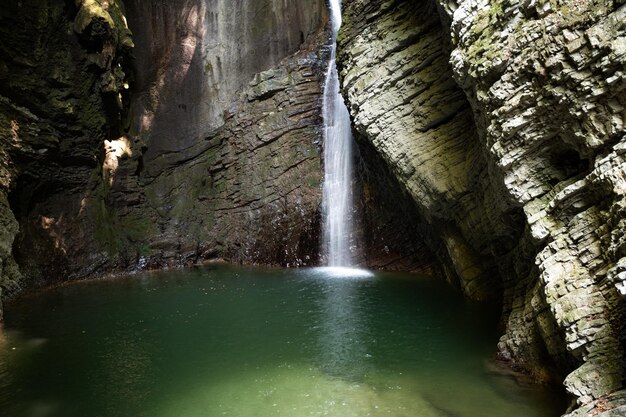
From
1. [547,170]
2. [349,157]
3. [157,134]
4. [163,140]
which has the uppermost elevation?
[157,134]

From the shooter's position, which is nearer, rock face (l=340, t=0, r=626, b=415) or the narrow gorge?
rock face (l=340, t=0, r=626, b=415)

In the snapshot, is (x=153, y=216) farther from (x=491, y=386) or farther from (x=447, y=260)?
(x=491, y=386)

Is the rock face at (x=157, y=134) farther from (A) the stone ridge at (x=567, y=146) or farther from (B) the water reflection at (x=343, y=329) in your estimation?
(A) the stone ridge at (x=567, y=146)

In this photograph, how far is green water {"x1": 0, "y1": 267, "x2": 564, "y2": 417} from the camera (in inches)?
314

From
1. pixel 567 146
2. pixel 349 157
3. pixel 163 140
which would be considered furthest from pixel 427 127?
pixel 163 140

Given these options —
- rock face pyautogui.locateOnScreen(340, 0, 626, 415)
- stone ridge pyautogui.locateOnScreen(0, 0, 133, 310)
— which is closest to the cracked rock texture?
stone ridge pyautogui.locateOnScreen(0, 0, 133, 310)

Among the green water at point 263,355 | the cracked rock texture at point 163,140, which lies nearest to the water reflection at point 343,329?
the green water at point 263,355

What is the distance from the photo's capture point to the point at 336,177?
69.9 feet

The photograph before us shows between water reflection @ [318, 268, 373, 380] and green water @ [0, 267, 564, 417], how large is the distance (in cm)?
4

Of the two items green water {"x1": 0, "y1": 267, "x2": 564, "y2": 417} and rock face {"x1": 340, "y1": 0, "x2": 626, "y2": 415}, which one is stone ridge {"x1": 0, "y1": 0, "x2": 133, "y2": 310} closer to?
green water {"x1": 0, "y1": 267, "x2": 564, "y2": 417}

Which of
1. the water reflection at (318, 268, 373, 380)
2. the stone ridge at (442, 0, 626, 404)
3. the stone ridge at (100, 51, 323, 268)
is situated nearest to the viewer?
the stone ridge at (442, 0, 626, 404)

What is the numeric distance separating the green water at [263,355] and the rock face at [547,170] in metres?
1.38

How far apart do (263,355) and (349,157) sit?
1235 centimetres

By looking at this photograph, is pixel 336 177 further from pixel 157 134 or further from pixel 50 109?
pixel 50 109
